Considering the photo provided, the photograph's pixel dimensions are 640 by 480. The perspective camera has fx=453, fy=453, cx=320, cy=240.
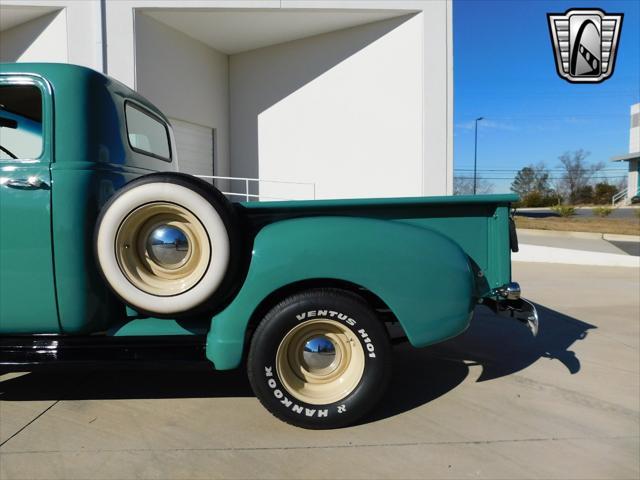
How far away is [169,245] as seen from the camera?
7.89 feet

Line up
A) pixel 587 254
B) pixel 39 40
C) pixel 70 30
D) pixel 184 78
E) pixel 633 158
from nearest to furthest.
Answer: pixel 70 30 < pixel 39 40 < pixel 587 254 < pixel 184 78 < pixel 633 158

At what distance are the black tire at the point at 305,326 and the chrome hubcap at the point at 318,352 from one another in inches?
4.5

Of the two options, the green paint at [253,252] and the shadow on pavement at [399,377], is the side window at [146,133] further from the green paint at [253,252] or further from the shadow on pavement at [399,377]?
the shadow on pavement at [399,377]

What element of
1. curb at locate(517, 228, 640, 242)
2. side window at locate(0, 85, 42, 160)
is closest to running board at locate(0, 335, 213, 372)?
side window at locate(0, 85, 42, 160)

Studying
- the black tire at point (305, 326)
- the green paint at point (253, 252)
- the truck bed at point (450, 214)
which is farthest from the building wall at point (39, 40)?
the black tire at point (305, 326)

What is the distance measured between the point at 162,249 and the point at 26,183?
2.62 ft

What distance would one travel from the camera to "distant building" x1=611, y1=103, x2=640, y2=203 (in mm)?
47394

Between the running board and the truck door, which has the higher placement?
the truck door

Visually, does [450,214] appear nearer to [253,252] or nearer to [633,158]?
[253,252]

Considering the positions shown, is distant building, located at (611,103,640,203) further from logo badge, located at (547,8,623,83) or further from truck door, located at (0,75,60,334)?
truck door, located at (0,75,60,334)

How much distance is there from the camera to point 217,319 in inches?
95.5

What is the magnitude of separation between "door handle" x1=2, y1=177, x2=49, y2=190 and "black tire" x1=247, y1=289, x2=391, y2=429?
139 centimetres

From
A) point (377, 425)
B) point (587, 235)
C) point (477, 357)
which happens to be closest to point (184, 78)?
point (477, 357)

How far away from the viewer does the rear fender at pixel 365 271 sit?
93.3 inches
